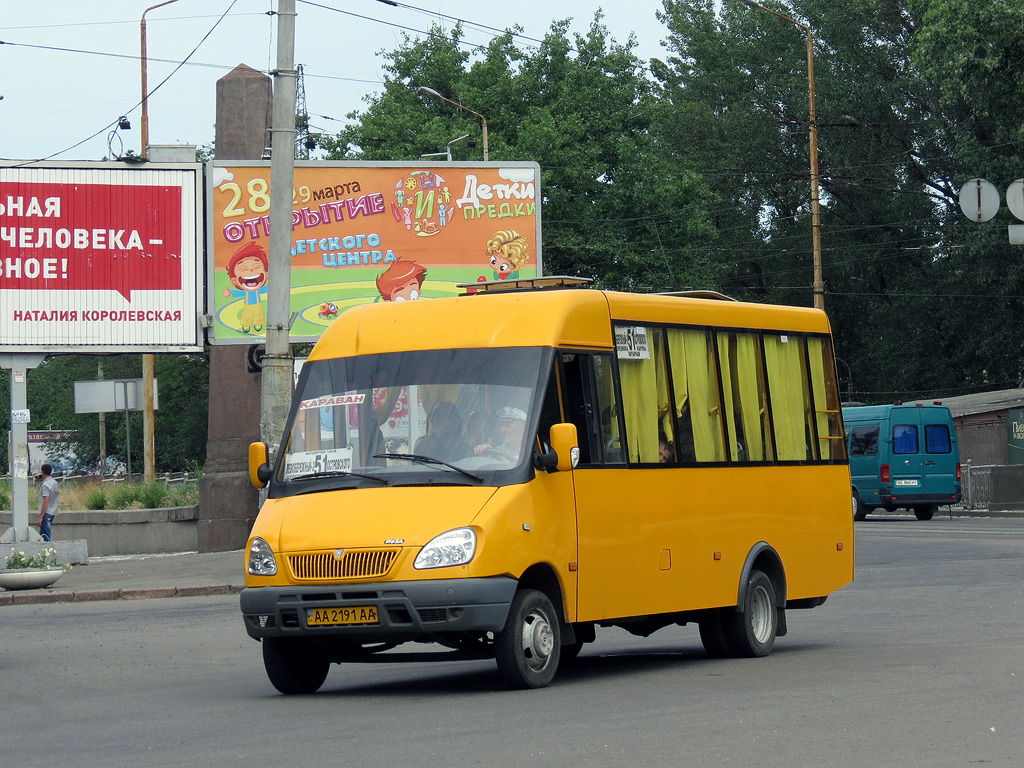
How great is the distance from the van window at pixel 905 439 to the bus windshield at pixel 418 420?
28404mm

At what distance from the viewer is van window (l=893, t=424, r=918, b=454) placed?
37.3 m

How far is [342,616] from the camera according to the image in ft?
31.2

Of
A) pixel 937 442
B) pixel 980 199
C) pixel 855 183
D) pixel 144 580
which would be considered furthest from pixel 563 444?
pixel 855 183

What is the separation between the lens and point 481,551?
9.39 metres

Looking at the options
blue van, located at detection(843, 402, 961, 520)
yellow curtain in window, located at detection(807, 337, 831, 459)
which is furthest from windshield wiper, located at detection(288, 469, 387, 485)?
blue van, located at detection(843, 402, 961, 520)

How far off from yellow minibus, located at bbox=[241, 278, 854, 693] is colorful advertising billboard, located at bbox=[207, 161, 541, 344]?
17.7 m

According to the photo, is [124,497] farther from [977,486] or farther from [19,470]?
[977,486]

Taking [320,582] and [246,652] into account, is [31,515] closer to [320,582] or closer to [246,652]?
[246,652]

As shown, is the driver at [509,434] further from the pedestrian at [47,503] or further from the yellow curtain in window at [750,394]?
the pedestrian at [47,503]

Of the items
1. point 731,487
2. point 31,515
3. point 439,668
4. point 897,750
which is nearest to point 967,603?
point 731,487

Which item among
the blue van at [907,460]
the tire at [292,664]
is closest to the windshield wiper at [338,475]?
the tire at [292,664]

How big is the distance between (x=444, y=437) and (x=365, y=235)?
20343 millimetres

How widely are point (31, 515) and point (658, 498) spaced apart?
961 inches

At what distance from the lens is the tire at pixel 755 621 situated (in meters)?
11.9
